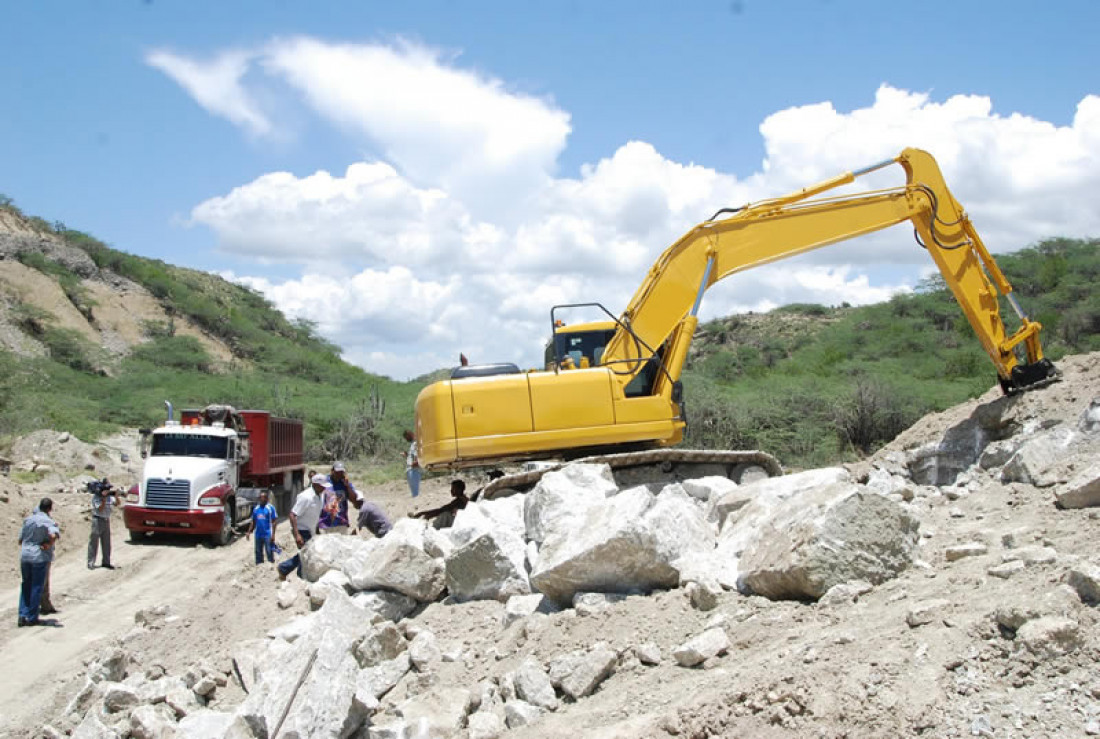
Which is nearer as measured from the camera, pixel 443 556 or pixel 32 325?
pixel 443 556

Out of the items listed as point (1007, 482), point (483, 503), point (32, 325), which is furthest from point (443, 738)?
point (32, 325)

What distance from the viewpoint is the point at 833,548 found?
574 cm

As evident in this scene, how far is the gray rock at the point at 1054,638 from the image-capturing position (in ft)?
13.7

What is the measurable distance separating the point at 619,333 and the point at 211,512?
9263mm

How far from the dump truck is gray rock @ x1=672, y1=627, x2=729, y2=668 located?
13010mm

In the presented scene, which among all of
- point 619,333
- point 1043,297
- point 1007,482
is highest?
point 1043,297

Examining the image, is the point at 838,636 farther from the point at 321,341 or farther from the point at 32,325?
the point at 321,341

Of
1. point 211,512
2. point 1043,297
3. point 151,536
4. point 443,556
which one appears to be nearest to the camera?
point 443,556

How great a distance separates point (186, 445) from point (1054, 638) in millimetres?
15888

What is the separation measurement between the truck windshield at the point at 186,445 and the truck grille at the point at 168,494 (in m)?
0.84

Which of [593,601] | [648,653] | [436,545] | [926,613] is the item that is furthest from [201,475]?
[926,613]

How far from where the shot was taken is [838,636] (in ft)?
15.9

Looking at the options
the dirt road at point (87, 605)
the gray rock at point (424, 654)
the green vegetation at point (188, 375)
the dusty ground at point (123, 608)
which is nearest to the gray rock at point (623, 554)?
the gray rock at point (424, 654)

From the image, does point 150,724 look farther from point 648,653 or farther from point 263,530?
point 263,530
